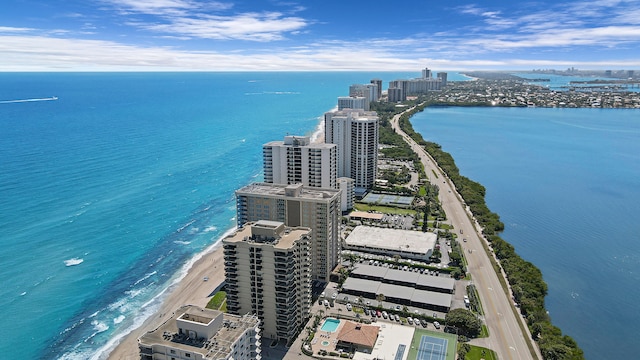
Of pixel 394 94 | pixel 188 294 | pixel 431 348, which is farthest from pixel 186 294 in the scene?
pixel 394 94

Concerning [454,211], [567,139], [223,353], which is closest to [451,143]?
[567,139]

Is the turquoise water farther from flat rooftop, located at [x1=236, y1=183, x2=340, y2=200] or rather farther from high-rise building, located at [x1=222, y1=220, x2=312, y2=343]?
high-rise building, located at [x1=222, y1=220, x2=312, y2=343]

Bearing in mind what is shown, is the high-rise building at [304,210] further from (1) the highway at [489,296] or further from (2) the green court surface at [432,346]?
(1) the highway at [489,296]

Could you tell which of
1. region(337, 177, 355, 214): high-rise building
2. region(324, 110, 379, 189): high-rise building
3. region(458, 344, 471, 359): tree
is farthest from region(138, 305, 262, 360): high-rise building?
region(324, 110, 379, 189): high-rise building

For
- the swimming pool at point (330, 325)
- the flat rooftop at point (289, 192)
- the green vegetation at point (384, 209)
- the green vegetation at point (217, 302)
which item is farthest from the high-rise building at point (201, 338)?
the green vegetation at point (384, 209)

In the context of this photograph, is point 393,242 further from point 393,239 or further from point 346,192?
point 346,192

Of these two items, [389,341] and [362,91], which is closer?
[389,341]
